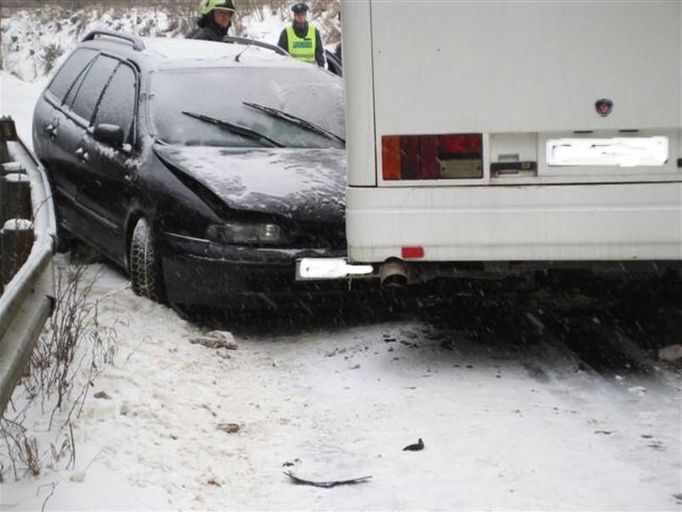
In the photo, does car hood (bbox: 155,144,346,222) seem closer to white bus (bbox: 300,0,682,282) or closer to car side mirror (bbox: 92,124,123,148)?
car side mirror (bbox: 92,124,123,148)

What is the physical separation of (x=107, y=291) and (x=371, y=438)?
3018 mm

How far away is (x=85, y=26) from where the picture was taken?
94.7ft

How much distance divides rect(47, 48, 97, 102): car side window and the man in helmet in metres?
1.72

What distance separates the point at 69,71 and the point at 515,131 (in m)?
5.30

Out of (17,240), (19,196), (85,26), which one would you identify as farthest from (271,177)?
(85,26)

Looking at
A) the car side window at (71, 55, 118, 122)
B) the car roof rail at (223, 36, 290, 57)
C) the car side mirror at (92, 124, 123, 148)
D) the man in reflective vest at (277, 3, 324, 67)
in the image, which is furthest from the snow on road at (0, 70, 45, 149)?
the car side mirror at (92, 124, 123, 148)

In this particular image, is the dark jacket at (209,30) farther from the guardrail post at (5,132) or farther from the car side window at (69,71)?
the guardrail post at (5,132)

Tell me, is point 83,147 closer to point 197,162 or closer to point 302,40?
point 197,162

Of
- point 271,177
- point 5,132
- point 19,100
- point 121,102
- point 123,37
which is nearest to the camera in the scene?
point 271,177

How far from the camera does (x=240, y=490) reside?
4.87 m

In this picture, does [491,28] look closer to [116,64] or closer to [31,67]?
[116,64]

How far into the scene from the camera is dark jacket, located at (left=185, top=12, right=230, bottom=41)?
1165 centimetres

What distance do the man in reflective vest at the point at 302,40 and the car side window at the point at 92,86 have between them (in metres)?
4.09

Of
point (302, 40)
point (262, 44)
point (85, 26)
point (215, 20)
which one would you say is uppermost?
point (85, 26)
